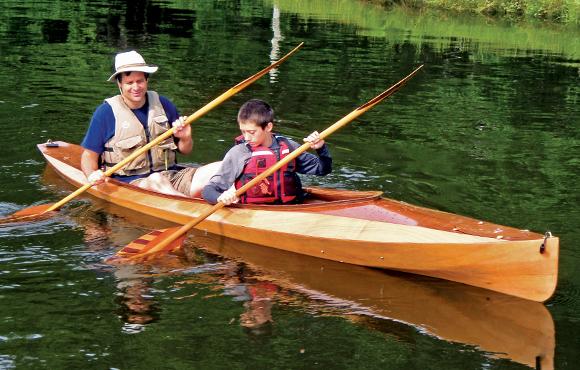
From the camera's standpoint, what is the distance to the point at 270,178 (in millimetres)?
7129

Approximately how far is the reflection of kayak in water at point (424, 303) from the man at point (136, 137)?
45.7 inches

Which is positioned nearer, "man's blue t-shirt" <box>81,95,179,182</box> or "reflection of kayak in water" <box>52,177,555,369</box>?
"reflection of kayak in water" <box>52,177,555,369</box>

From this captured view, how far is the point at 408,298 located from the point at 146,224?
2.63 m

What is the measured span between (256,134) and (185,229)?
0.90m

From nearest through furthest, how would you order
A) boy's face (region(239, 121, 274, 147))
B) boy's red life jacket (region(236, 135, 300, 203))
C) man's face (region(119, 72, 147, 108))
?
boy's face (region(239, 121, 274, 147))
boy's red life jacket (region(236, 135, 300, 203))
man's face (region(119, 72, 147, 108))

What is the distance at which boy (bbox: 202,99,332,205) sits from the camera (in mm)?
6875

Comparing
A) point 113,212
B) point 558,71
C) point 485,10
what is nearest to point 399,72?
point 558,71

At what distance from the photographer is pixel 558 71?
58.1ft

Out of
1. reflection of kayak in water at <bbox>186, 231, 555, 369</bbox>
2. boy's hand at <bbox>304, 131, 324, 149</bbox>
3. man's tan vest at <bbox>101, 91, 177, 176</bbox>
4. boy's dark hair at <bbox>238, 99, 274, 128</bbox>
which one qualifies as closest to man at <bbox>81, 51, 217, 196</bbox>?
man's tan vest at <bbox>101, 91, 177, 176</bbox>

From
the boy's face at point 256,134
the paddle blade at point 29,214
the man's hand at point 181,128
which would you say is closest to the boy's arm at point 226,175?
the boy's face at point 256,134

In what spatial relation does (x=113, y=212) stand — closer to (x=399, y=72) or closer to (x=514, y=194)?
(x=514, y=194)

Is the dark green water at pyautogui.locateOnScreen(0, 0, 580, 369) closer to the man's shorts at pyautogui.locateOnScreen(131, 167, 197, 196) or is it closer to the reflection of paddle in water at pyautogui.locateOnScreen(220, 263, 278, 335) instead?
the reflection of paddle in water at pyautogui.locateOnScreen(220, 263, 278, 335)

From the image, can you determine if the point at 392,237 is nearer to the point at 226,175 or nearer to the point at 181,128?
the point at 226,175

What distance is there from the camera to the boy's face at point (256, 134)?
270 inches
